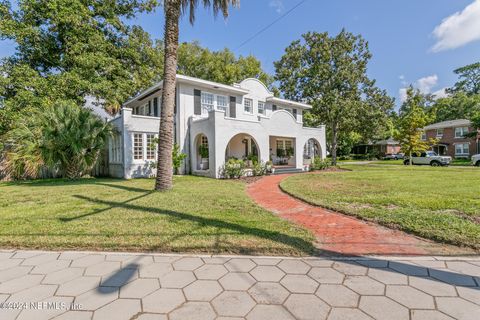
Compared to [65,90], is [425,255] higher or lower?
lower

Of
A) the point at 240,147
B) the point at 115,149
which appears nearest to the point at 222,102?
the point at 240,147

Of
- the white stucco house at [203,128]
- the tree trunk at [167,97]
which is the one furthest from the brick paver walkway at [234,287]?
the white stucco house at [203,128]

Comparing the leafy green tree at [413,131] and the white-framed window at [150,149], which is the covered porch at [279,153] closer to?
the white-framed window at [150,149]

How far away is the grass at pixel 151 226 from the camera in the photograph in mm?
3926

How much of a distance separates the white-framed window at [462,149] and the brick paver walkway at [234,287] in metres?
40.6

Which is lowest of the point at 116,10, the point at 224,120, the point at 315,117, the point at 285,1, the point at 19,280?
the point at 19,280

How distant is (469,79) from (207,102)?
61116 millimetres

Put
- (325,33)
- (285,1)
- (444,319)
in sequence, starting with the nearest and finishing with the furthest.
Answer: (444,319) < (285,1) < (325,33)

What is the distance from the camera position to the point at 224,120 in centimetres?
1391

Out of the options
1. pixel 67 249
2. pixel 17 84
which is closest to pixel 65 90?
pixel 17 84

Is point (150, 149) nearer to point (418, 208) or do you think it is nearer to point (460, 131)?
point (418, 208)

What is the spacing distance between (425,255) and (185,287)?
345cm

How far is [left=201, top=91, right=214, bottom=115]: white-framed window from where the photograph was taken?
1611cm

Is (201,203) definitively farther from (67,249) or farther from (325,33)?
(325,33)
